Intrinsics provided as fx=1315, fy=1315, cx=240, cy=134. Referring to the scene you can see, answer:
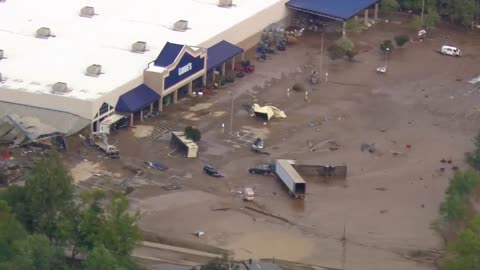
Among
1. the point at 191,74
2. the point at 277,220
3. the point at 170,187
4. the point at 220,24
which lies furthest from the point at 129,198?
the point at 220,24

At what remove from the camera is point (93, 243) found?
1720cm

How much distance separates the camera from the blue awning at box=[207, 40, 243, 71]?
87.7 feet

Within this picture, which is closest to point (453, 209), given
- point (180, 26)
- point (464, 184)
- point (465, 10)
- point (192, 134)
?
point (464, 184)

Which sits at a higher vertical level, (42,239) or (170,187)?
(42,239)

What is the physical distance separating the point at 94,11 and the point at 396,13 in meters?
9.16

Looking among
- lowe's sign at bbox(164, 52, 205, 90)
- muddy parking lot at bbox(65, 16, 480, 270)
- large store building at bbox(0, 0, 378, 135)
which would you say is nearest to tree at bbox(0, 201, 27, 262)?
muddy parking lot at bbox(65, 16, 480, 270)

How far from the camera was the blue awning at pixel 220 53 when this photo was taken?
2672 centimetres

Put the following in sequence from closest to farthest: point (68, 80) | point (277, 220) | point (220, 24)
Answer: point (277, 220)
point (68, 80)
point (220, 24)

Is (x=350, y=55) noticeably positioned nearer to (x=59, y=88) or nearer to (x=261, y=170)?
(x=261, y=170)

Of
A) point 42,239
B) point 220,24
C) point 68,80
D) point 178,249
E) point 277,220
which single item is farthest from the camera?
point 220,24

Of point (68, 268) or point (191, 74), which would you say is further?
point (191, 74)

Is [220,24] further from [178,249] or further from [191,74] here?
[178,249]

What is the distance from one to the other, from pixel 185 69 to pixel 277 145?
2864 millimetres

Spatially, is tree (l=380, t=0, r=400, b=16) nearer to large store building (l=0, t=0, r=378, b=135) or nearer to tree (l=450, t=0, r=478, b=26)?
tree (l=450, t=0, r=478, b=26)
